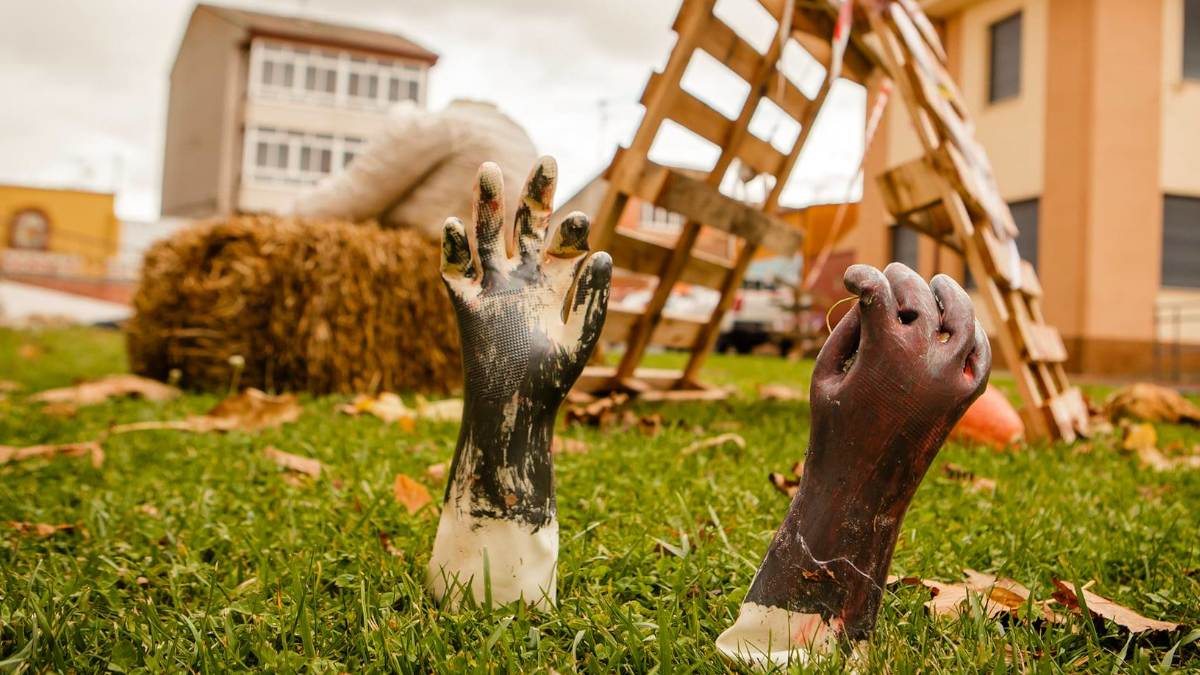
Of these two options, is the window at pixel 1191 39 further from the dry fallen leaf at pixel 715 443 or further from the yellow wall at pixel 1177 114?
the dry fallen leaf at pixel 715 443

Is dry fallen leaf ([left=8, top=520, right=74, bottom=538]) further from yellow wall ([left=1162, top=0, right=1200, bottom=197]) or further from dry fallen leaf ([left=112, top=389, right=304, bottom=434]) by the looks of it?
yellow wall ([left=1162, top=0, right=1200, bottom=197])

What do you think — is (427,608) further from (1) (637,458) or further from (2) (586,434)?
(2) (586,434)

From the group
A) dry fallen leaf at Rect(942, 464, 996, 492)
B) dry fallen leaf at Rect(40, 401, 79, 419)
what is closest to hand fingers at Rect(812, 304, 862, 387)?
dry fallen leaf at Rect(942, 464, 996, 492)

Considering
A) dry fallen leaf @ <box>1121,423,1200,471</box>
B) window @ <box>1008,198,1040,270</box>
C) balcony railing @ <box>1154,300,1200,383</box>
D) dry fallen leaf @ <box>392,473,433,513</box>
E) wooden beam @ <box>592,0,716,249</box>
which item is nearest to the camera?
dry fallen leaf @ <box>392,473,433,513</box>

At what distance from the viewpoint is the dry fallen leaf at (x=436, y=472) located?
2104 mm

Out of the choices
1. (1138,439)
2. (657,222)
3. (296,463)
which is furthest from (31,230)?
(1138,439)

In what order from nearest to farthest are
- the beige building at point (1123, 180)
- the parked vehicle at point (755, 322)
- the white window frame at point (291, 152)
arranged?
the beige building at point (1123, 180), the parked vehicle at point (755, 322), the white window frame at point (291, 152)

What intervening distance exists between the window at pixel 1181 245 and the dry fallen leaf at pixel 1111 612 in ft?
36.4

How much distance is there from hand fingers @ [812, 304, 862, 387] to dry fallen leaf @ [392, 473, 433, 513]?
1.03m

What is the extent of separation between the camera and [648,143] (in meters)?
Answer: 3.01

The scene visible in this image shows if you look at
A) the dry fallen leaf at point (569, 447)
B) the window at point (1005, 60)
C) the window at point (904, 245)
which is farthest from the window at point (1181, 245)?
the dry fallen leaf at point (569, 447)

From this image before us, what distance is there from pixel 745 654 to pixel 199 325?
3.75 m

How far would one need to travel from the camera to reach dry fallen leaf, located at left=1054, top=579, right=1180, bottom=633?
1.22 m

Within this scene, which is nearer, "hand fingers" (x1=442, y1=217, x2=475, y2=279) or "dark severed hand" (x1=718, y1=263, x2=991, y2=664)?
"dark severed hand" (x1=718, y1=263, x2=991, y2=664)
